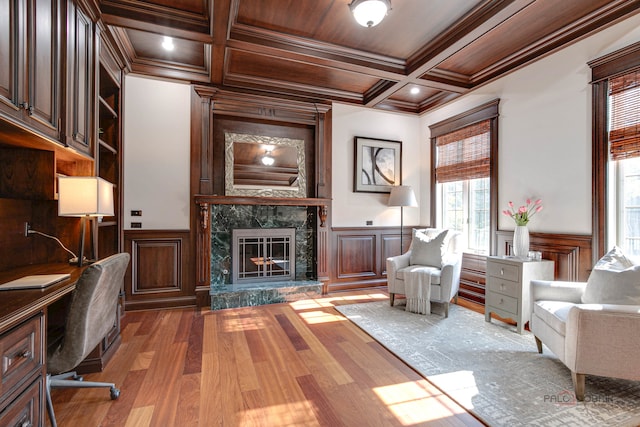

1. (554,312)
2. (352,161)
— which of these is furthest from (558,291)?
(352,161)

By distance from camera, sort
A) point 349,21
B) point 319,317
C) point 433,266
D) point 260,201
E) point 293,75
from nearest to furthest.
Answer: point 349,21 → point 319,317 → point 433,266 → point 293,75 → point 260,201

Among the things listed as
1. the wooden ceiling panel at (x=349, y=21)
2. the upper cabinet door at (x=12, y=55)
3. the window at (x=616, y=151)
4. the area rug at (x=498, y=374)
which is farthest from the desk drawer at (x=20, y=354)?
the window at (x=616, y=151)

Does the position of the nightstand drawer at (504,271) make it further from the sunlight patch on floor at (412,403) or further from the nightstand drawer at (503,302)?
the sunlight patch on floor at (412,403)

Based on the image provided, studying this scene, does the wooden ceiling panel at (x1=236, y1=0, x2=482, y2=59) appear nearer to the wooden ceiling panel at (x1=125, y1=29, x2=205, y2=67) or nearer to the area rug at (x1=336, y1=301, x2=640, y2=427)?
the wooden ceiling panel at (x1=125, y1=29, x2=205, y2=67)

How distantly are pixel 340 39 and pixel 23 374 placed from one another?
3.45 metres

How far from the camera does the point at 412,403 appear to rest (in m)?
1.94

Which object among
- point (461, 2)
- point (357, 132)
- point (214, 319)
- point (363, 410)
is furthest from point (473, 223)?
point (214, 319)

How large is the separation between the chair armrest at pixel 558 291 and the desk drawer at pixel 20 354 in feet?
10.9

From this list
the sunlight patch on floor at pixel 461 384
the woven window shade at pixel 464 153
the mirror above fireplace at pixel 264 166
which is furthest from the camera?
the mirror above fireplace at pixel 264 166

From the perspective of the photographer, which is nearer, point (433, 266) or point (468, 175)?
point (433, 266)

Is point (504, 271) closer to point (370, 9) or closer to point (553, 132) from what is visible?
point (553, 132)

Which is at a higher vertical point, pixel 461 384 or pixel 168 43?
pixel 168 43

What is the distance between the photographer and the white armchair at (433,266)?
3457 mm

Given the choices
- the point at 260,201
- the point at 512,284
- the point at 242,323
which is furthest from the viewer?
the point at 260,201
